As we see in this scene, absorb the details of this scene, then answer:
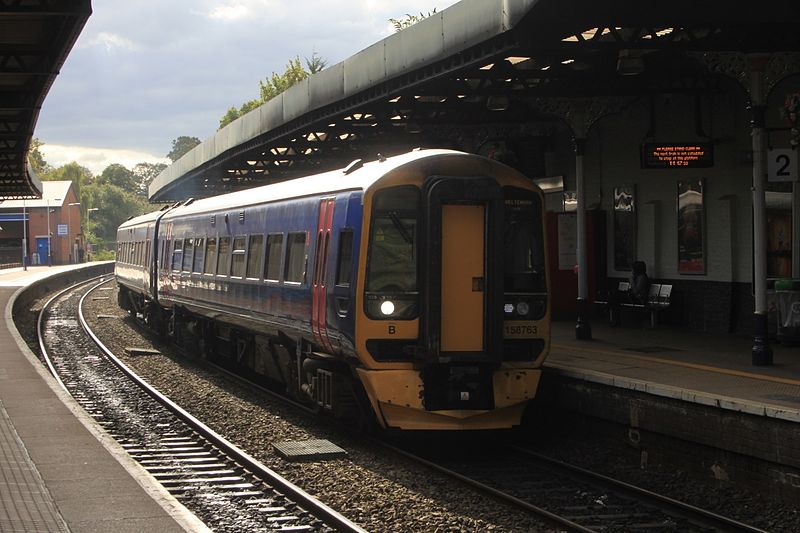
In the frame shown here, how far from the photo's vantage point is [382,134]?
2409 centimetres

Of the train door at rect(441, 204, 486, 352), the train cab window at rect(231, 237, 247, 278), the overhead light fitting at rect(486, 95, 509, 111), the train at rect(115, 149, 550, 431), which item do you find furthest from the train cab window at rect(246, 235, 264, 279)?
the overhead light fitting at rect(486, 95, 509, 111)

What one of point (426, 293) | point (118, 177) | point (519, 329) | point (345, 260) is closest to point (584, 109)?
point (519, 329)

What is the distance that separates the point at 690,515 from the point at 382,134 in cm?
1666

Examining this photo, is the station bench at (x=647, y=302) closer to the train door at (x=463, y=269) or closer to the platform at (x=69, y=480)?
the train door at (x=463, y=269)

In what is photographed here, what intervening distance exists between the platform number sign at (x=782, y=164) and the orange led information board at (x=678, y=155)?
2975 mm

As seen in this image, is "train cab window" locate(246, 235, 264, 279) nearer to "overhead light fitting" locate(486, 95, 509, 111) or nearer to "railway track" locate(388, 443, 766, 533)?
"railway track" locate(388, 443, 766, 533)

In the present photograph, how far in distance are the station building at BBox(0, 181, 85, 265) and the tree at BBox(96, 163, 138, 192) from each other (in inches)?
3858

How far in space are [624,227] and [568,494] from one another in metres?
10.7

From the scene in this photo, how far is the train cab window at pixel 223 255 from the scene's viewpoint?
16455mm

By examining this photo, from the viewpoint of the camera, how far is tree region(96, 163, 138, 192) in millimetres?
185750

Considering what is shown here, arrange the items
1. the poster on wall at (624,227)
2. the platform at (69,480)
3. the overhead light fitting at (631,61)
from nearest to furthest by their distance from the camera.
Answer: the platform at (69,480) < the overhead light fitting at (631,61) < the poster on wall at (624,227)

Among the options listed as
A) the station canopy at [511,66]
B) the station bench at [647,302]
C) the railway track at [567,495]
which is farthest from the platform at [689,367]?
the station canopy at [511,66]

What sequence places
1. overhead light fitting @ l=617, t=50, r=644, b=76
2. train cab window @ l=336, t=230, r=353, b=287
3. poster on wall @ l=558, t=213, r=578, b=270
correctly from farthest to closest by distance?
→ poster on wall @ l=558, t=213, r=578, b=270 → overhead light fitting @ l=617, t=50, r=644, b=76 → train cab window @ l=336, t=230, r=353, b=287

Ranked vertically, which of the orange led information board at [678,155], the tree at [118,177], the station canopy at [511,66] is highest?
the tree at [118,177]
